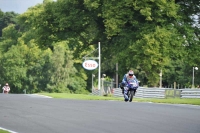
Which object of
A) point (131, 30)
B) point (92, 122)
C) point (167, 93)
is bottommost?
point (92, 122)

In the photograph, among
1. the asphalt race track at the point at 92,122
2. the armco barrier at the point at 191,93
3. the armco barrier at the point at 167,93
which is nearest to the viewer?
the asphalt race track at the point at 92,122

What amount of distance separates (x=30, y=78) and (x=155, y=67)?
47988 mm

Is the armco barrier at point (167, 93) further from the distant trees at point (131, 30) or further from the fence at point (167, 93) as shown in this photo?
the distant trees at point (131, 30)

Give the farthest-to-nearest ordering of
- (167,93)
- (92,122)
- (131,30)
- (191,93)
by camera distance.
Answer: (167,93) → (191,93) → (131,30) → (92,122)

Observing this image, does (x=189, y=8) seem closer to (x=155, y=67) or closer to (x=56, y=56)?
(x=155, y=67)

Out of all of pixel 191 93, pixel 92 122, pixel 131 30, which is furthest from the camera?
pixel 191 93

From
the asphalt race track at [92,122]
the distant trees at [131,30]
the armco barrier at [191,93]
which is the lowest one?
the asphalt race track at [92,122]

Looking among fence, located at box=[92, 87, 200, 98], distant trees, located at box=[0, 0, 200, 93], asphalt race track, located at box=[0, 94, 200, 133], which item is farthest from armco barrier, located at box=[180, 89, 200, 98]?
asphalt race track, located at box=[0, 94, 200, 133]

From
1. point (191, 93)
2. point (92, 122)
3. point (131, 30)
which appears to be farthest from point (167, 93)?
point (92, 122)

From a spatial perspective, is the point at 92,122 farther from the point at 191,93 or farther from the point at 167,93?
the point at 167,93

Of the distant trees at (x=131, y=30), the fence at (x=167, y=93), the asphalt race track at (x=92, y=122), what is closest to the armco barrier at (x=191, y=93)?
the fence at (x=167, y=93)

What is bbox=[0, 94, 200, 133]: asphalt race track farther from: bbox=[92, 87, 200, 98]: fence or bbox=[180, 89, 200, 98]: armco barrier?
bbox=[92, 87, 200, 98]: fence

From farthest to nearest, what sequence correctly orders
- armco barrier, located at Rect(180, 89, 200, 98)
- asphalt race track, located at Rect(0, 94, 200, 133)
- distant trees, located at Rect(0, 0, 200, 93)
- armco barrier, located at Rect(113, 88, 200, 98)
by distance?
armco barrier, located at Rect(113, 88, 200, 98)
armco barrier, located at Rect(180, 89, 200, 98)
distant trees, located at Rect(0, 0, 200, 93)
asphalt race track, located at Rect(0, 94, 200, 133)

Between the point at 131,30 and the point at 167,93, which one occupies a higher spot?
the point at 131,30
